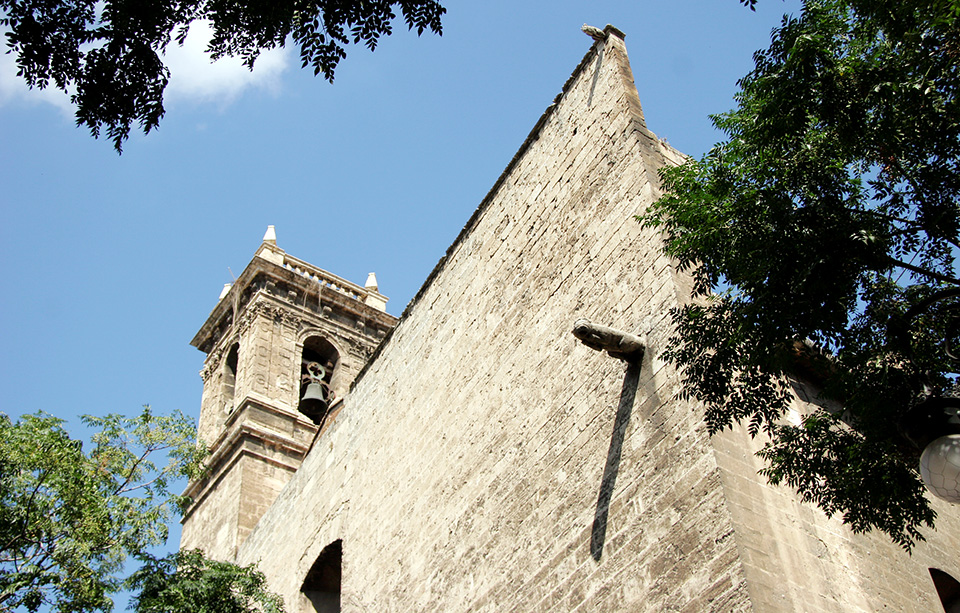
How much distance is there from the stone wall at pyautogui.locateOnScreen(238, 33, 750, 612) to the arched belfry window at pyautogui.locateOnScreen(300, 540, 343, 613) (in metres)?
→ 0.15

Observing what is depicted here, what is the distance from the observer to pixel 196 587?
1081 centimetres

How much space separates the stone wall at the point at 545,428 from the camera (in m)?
6.22

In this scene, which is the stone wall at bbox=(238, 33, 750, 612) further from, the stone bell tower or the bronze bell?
the bronze bell

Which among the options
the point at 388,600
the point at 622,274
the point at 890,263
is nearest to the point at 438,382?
the point at 388,600

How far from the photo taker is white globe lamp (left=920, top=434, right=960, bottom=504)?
4188mm

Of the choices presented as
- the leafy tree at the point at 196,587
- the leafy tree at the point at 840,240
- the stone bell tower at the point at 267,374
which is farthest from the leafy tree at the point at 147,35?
the stone bell tower at the point at 267,374

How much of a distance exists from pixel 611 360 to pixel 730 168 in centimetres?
191

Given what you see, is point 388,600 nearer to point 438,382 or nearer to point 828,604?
point 438,382

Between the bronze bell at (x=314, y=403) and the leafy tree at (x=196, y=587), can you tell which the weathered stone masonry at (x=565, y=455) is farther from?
the bronze bell at (x=314, y=403)

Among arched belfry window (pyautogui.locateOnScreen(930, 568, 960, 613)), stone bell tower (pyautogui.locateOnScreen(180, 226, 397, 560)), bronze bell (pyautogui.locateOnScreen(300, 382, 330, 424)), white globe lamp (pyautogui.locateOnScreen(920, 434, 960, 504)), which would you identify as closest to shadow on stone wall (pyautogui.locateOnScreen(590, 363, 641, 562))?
white globe lamp (pyautogui.locateOnScreen(920, 434, 960, 504))

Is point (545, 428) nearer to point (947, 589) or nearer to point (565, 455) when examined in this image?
point (565, 455)

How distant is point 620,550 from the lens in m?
6.35

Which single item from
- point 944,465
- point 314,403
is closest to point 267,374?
point 314,403

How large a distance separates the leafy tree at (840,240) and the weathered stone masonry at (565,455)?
0.55m
